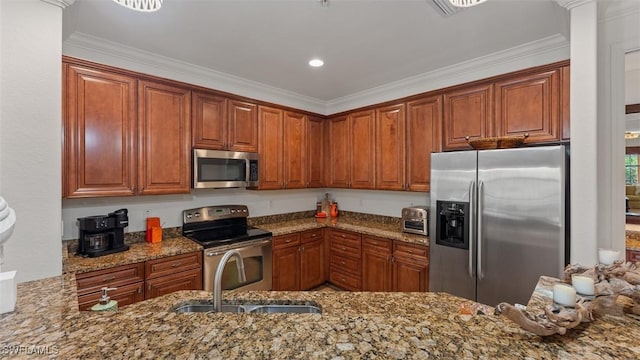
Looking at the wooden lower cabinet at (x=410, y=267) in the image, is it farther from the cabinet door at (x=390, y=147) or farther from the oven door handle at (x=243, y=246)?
the oven door handle at (x=243, y=246)

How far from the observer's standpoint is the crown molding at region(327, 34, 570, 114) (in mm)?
2402

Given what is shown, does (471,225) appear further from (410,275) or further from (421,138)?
(421,138)

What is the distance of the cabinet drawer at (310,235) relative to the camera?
11.5 feet

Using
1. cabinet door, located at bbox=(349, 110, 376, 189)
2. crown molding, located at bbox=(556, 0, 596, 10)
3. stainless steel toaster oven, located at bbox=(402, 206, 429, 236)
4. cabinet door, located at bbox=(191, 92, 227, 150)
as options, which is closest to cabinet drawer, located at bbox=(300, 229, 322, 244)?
cabinet door, located at bbox=(349, 110, 376, 189)

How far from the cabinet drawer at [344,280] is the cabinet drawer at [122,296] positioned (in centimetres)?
220

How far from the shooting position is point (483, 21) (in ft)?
6.93

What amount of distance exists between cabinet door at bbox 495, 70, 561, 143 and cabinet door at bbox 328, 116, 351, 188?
1.83 metres

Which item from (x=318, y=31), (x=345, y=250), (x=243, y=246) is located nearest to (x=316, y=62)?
(x=318, y=31)

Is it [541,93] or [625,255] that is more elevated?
[541,93]

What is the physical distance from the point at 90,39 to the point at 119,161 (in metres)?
1.07

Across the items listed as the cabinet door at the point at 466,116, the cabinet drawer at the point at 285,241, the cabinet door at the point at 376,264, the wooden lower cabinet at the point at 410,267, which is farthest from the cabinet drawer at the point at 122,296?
the cabinet door at the point at 466,116

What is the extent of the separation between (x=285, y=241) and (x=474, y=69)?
2.80 meters

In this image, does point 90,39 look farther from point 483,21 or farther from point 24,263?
point 483,21

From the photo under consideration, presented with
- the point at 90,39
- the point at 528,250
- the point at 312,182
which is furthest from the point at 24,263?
the point at 528,250
